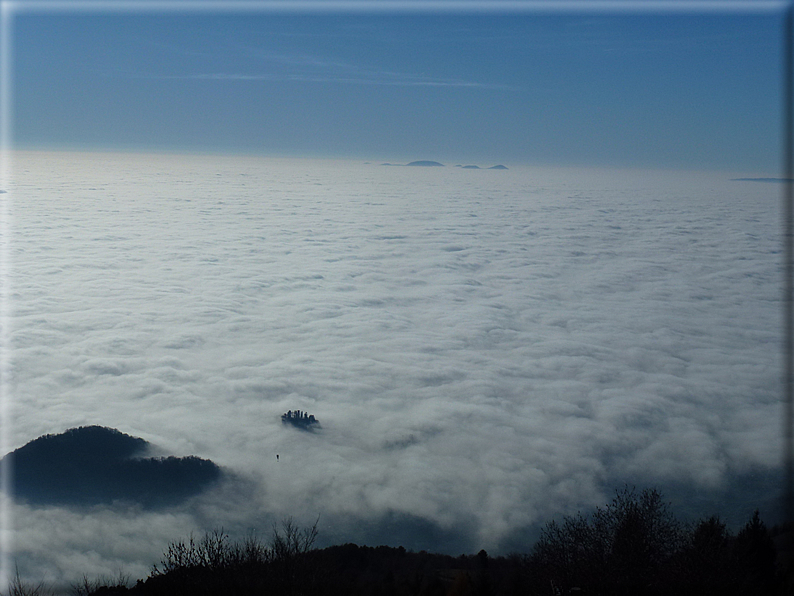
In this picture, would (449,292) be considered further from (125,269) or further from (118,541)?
(118,541)

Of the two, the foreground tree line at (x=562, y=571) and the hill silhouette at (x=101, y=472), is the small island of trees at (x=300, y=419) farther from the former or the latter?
the foreground tree line at (x=562, y=571)

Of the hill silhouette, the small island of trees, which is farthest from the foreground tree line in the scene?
the small island of trees

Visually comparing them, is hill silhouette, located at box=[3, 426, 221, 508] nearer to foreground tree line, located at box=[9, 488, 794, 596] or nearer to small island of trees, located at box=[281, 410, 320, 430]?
small island of trees, located at box=[281, 410, 320, 430]

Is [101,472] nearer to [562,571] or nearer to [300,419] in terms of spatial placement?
[300,419]

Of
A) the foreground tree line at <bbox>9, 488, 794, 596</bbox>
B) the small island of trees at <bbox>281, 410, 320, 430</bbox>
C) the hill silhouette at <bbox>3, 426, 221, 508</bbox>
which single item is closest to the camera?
the foreground tree line at <bbox>9, 488, 794, 596</bbox>

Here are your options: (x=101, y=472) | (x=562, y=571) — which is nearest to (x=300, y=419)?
(x=101, y=472)

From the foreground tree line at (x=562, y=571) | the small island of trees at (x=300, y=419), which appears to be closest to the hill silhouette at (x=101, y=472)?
the small island of trees at (x=300, y=419)
